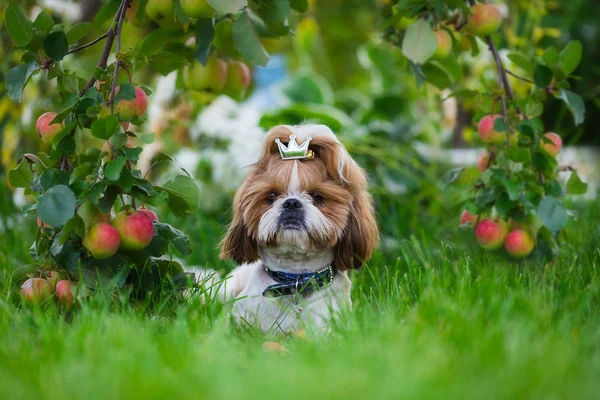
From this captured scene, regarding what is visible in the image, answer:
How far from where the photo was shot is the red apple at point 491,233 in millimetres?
2697

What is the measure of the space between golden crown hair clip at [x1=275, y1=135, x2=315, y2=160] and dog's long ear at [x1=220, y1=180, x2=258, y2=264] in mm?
215

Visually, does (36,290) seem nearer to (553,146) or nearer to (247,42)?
(247,42)

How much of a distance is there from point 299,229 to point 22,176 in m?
0.87

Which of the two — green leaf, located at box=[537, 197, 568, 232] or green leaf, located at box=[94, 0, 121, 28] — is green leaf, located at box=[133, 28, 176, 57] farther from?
green leaf, located at box=[537, 197, 568, 232]

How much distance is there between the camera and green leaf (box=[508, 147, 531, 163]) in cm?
253

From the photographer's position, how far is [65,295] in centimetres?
223

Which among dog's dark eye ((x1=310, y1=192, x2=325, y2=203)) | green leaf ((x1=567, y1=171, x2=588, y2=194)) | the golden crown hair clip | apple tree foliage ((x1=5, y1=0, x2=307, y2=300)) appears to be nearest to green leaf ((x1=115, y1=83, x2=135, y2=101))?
apple tree foliage ((x1=5, y1=0, x2=307, y2=300))

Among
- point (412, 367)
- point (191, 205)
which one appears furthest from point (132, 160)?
point (412, 367)

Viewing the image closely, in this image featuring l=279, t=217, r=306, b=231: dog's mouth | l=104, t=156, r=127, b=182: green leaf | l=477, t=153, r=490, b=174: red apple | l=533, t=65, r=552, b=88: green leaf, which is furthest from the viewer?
l=477, t=153, r=490, b=174: red apple

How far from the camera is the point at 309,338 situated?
1996 millimetres

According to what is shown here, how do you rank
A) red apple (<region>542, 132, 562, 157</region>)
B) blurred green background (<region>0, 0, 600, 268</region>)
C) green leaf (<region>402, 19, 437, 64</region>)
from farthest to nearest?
blurred green background (<region>0, 0, 600, 268</region>), red apple (<region>542, 132, 562, 157</region>), green leaf (<region>402, 19, 437, 64</region>)

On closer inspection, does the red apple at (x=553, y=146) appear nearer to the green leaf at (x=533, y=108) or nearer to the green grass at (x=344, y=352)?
the green leaf at (x=533, y=108)

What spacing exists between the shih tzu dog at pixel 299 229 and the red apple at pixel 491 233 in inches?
17.2

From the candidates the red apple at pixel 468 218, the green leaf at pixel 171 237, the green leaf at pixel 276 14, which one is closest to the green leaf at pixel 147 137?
the green leaf at pixel 171 237
